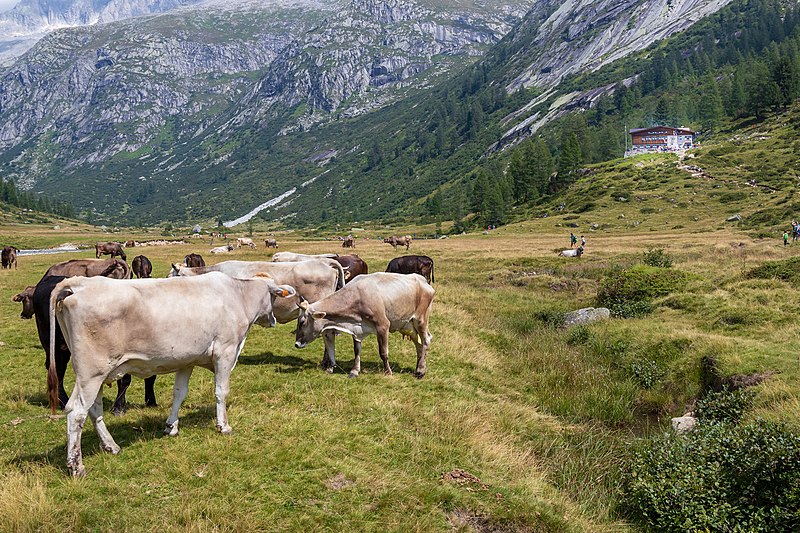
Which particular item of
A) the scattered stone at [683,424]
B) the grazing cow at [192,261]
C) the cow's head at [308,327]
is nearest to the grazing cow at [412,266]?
the grazing cow at [192,261]

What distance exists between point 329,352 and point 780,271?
23.3 meters

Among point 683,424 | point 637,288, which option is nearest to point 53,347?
point 683,424

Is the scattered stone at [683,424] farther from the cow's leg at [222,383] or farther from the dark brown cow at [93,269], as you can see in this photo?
the dark brown cow at [93,269]

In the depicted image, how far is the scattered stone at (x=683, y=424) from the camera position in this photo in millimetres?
10885

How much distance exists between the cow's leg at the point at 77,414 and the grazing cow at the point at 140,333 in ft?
0.04

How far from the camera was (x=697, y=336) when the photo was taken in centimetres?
1600

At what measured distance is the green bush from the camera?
7492 mm

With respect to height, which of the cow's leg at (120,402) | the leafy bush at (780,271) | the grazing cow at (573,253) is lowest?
the grazing cow at (573,253)

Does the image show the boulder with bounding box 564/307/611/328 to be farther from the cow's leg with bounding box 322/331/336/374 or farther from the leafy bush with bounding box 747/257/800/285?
the cow's leg with bounding box 322/331/336/374

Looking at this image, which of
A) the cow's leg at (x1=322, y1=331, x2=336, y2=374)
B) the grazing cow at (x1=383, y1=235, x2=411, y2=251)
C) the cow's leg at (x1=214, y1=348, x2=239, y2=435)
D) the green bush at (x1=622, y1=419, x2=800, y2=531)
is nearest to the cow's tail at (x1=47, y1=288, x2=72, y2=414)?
the cow's leg at (x1=214, y1=348, x2=239, y2=435)

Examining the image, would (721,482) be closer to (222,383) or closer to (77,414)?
(222,383)

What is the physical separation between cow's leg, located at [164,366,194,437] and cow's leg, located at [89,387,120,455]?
96cm

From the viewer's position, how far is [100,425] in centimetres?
799

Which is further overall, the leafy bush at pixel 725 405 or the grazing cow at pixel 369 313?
the grazing cow at pixel 369 313
